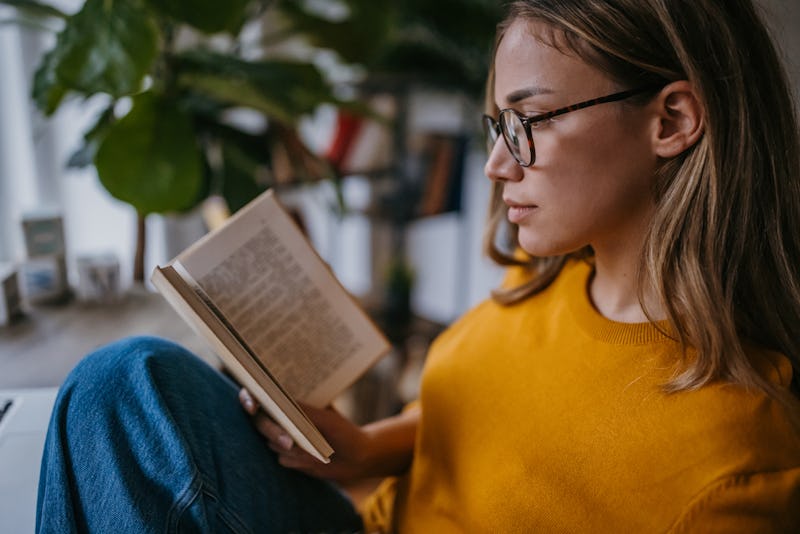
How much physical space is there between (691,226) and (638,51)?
20 centimetres

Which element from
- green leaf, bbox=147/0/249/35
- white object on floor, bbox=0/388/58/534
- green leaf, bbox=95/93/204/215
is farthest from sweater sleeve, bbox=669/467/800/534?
green leaf, bbox=147/0/249/35

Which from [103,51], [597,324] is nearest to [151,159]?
[103,51]

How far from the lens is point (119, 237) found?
7.11ft

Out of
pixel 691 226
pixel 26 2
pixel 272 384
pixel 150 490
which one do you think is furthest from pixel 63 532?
pixel 26 2

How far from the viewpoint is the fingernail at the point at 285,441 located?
2.87ft

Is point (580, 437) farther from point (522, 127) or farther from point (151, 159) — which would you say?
point (151, 159)

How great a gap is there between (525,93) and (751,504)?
473mm

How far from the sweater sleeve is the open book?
1.29 feet

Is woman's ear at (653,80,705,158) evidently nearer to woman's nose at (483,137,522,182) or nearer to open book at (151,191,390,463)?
woman's nose at (483,137,522,182)

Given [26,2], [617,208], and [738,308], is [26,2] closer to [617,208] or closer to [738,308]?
[617,208]

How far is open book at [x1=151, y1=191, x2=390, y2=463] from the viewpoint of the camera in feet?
2.72

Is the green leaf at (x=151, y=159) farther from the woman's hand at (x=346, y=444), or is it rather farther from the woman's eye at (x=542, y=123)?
the woman's eye at (x=542, y=123)

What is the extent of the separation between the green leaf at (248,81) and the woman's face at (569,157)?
57 centimetres

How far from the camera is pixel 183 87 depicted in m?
1.37
